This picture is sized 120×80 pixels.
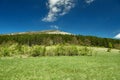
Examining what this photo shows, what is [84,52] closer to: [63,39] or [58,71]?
[58,71]

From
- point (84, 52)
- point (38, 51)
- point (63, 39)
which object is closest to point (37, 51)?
point (38, 51)

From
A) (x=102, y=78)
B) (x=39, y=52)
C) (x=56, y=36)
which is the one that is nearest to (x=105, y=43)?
(x=56, y=36)

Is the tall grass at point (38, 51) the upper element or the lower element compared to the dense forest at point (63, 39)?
lower

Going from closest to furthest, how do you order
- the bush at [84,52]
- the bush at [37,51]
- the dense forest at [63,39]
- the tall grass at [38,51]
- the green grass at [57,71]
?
1. the green grass at [57,71]
2. the tall grass at [38,51]
3. the bush at [37,51]
4. the bush at [84,52]
5. the dense forest at [63,39]

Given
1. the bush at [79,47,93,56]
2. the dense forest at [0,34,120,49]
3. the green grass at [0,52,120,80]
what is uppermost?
the dense forest at [0,34,120,49]

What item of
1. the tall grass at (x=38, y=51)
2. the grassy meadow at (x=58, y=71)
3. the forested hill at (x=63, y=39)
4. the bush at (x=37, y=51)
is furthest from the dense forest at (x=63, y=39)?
the grassy meadow at (x=58, y=71)

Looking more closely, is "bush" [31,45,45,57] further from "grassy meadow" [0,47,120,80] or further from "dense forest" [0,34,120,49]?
"dense forest" [0,34,120,49]

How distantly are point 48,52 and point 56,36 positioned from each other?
7921 cm

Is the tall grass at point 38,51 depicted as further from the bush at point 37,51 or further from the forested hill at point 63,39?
the forested hill at point 63,39

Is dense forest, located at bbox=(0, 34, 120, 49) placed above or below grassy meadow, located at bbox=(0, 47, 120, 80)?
above

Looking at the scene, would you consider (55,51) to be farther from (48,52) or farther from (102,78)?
(102,78)

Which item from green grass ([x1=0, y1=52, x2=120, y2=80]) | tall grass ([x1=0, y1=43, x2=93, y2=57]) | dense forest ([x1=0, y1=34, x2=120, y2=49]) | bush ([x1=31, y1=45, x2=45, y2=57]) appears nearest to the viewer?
green grass ([x1=0, y1=52, x2=120, y2=80])

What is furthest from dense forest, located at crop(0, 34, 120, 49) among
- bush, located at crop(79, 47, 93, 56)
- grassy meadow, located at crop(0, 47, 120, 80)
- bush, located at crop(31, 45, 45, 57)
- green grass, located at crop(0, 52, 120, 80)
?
green grass, located at crop(0, 52, 120, 80)

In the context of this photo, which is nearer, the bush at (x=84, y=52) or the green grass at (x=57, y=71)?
the green grass at (x=57, y=71)
